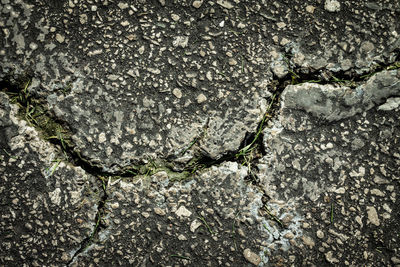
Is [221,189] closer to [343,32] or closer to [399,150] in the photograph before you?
[399,150]

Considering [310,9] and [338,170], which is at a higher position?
[310,9]

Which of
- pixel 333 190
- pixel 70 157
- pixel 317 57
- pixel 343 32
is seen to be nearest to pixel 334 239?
pixel 333 190

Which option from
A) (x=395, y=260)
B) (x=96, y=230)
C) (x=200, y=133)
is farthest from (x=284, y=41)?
(x=96, y=230)

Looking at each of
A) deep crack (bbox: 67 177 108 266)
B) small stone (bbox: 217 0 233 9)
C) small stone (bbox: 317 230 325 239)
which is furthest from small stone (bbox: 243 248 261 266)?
small stone (bbox: 217 0 233 9)

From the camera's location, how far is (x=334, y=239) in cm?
148

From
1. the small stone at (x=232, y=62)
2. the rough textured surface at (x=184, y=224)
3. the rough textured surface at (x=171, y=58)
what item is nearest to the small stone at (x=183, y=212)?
the rough textured surface at (x=184, y=224)

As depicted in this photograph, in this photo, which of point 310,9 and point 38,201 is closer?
point 38,201

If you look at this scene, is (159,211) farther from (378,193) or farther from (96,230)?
(378,193)

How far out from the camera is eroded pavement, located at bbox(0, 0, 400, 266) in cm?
147

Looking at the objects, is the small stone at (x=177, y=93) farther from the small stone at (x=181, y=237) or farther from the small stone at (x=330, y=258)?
the small stone at (x=330, y=258)

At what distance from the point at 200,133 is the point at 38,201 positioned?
2.75 feet

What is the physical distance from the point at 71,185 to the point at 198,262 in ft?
2.32

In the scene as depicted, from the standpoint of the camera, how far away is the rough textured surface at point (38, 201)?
1.46 meters

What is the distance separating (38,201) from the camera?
1.47 metres
